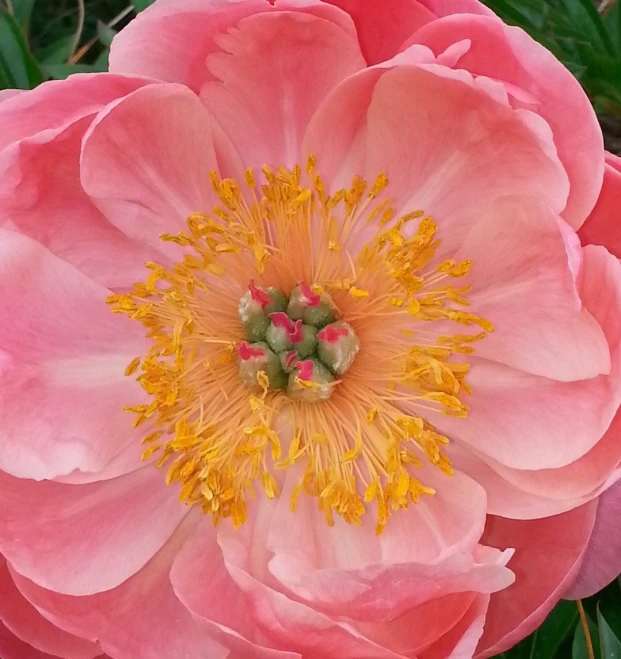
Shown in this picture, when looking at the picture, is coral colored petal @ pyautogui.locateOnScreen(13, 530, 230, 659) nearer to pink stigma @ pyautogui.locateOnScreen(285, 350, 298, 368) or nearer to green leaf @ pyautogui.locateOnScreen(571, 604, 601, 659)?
pink stigma @ pyautogui.locateOnScreen(285, 350, 298, 368)

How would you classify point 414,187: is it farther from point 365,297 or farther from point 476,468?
point 476,468

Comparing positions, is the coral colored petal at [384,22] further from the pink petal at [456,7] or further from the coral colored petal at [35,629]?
the coral colored petal at [35,629]

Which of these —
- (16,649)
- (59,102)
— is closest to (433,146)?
(59,102)

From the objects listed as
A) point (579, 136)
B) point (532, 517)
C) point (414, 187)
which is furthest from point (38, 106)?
point (532, 517)

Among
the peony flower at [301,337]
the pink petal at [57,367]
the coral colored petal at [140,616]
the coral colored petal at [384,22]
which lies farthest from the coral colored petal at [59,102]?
the coral colored petal at [140,616]

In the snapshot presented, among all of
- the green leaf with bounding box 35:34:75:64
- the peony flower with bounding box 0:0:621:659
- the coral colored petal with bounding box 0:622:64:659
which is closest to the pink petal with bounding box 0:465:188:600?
the peony flower with bounding box 0:0:621:659

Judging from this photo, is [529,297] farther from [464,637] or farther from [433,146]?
[464,637]
